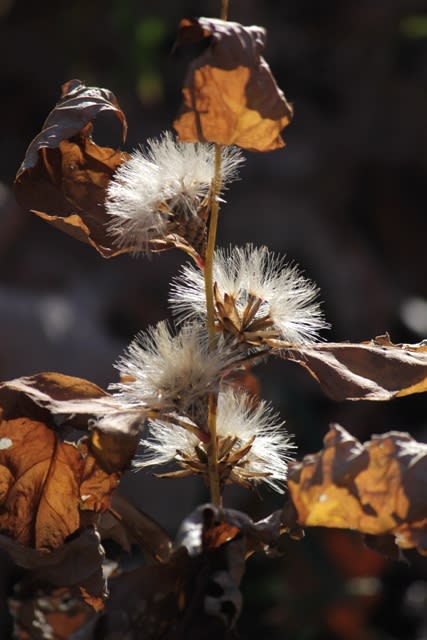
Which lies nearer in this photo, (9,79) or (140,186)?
(140,186)

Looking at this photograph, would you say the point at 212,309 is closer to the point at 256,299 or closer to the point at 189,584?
the point at 256,299

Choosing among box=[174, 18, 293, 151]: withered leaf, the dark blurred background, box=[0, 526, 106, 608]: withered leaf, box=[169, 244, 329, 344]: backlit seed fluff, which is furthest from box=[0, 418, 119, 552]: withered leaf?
the dark blurred background

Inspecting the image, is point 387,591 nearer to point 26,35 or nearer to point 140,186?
point 140,186

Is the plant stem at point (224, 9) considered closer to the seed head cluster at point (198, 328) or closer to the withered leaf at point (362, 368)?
the seed head cluster at point (198, 328)

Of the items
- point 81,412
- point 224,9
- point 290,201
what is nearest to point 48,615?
point 81,412

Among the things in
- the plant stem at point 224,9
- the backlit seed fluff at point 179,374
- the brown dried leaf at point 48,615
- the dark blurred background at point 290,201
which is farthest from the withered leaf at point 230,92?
the dark blurred background at point 290,201

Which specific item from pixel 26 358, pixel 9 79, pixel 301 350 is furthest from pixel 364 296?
pixel 301 350
